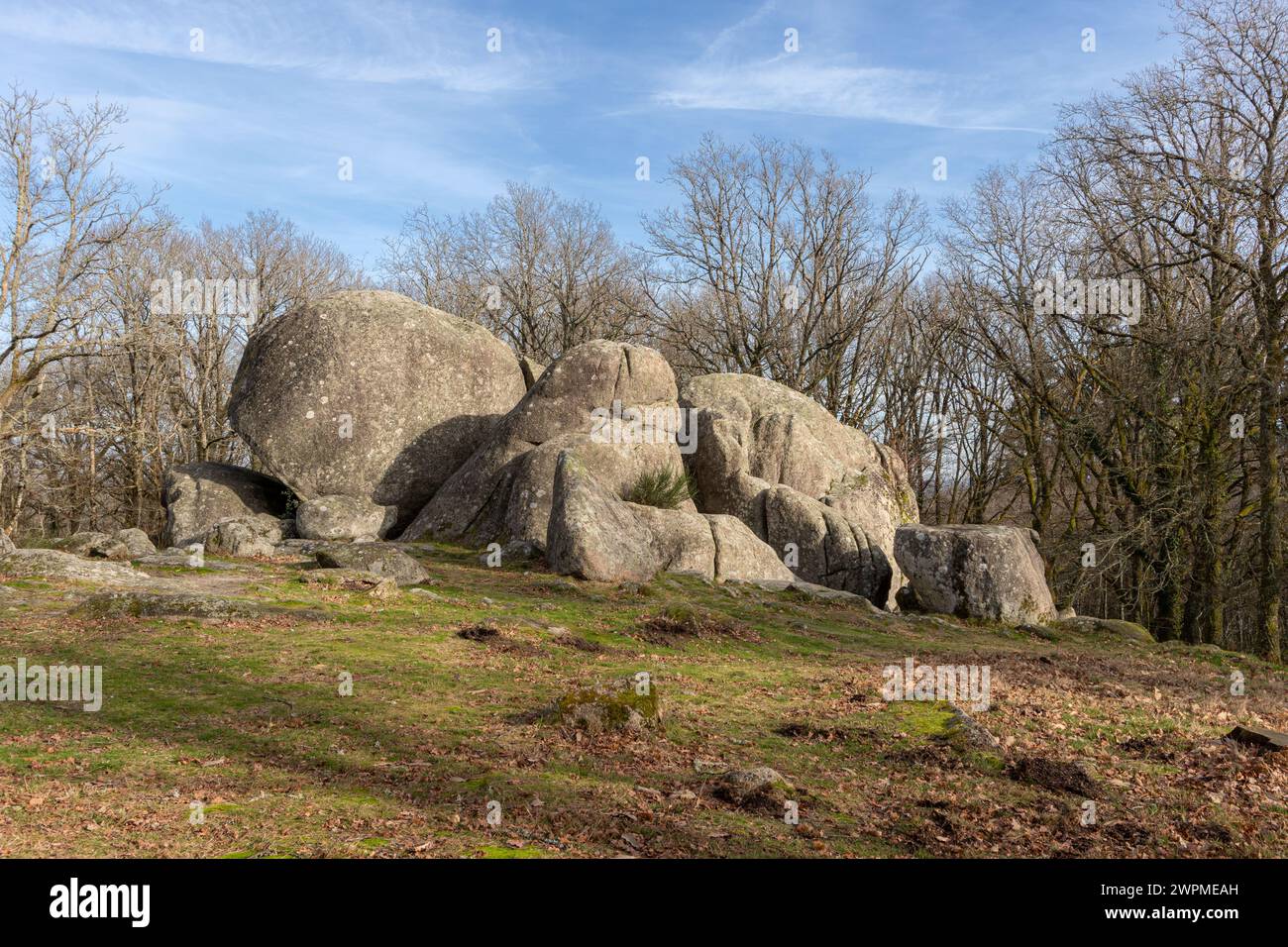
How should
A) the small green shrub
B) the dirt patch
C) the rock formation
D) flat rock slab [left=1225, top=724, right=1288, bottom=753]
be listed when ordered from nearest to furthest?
flat rock slab [left=1225, top=724, right=1288, bottom=753], the dirt patch, the small green shrub, the rock formation

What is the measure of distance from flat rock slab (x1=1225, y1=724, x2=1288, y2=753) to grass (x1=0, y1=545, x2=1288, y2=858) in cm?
28

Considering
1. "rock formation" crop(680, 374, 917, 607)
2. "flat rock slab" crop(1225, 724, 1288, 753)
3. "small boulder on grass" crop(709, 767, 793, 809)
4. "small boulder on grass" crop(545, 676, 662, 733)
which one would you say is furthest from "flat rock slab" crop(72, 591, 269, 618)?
"rock formation" crop(680, 374, 917, 607)

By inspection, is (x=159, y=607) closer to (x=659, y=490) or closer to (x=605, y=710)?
(x=605, y=710)

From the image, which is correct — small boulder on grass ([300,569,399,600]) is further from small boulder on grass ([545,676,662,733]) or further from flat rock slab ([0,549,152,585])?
small boulder on grass ([545,676,662,733])

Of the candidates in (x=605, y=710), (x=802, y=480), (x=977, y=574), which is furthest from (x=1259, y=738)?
(x=802, y=480)

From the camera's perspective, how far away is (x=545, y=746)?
785cm

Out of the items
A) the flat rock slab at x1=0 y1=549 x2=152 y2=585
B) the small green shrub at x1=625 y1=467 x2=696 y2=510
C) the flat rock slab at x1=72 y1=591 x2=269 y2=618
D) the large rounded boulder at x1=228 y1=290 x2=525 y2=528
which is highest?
the large rounded boulder at x1=228 y1=290 x2=525 y2=528

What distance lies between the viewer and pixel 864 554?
2130cm

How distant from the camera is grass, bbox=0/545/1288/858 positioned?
20.3ft

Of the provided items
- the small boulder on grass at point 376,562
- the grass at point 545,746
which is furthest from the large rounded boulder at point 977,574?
the small boulder on grass at point 376,562

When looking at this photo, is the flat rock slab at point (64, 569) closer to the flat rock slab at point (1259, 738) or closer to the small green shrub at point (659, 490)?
the small green shrub at point (659, 490)
